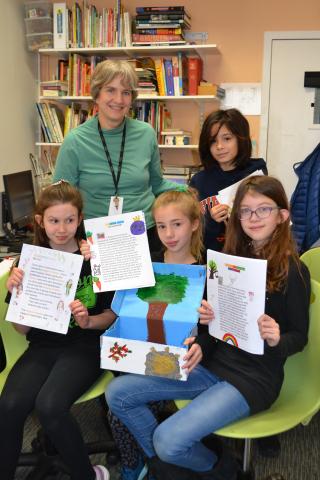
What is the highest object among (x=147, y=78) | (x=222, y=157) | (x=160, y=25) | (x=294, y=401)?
(x=160, y=25)

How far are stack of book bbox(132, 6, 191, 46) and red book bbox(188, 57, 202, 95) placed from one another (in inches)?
6.5

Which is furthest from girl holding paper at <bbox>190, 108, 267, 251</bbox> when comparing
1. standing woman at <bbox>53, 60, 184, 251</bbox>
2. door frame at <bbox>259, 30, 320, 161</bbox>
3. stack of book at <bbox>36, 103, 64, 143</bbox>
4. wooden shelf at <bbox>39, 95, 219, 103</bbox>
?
stack of book at <bbox>36, 103, 64, 143</bbox>

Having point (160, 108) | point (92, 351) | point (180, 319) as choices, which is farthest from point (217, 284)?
point (160, 108)

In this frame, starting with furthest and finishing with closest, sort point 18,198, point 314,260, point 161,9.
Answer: point 161,9
point 18,198
point 314,260

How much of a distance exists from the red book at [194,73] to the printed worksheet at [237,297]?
2597 mm

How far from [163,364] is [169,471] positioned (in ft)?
1.25

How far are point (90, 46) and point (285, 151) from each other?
1.86m

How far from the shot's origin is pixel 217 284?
4.90 ft

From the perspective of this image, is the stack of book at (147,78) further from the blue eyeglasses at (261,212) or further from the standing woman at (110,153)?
the blue eyeglasses at (261,212)

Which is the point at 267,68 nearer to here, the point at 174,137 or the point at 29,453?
the point at 174,137

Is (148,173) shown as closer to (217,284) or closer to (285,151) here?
(217,284)

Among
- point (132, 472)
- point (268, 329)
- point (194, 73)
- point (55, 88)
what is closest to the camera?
point (268, 329)

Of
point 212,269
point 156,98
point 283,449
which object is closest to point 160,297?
point 212,269

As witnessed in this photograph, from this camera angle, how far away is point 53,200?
1.73 meters
